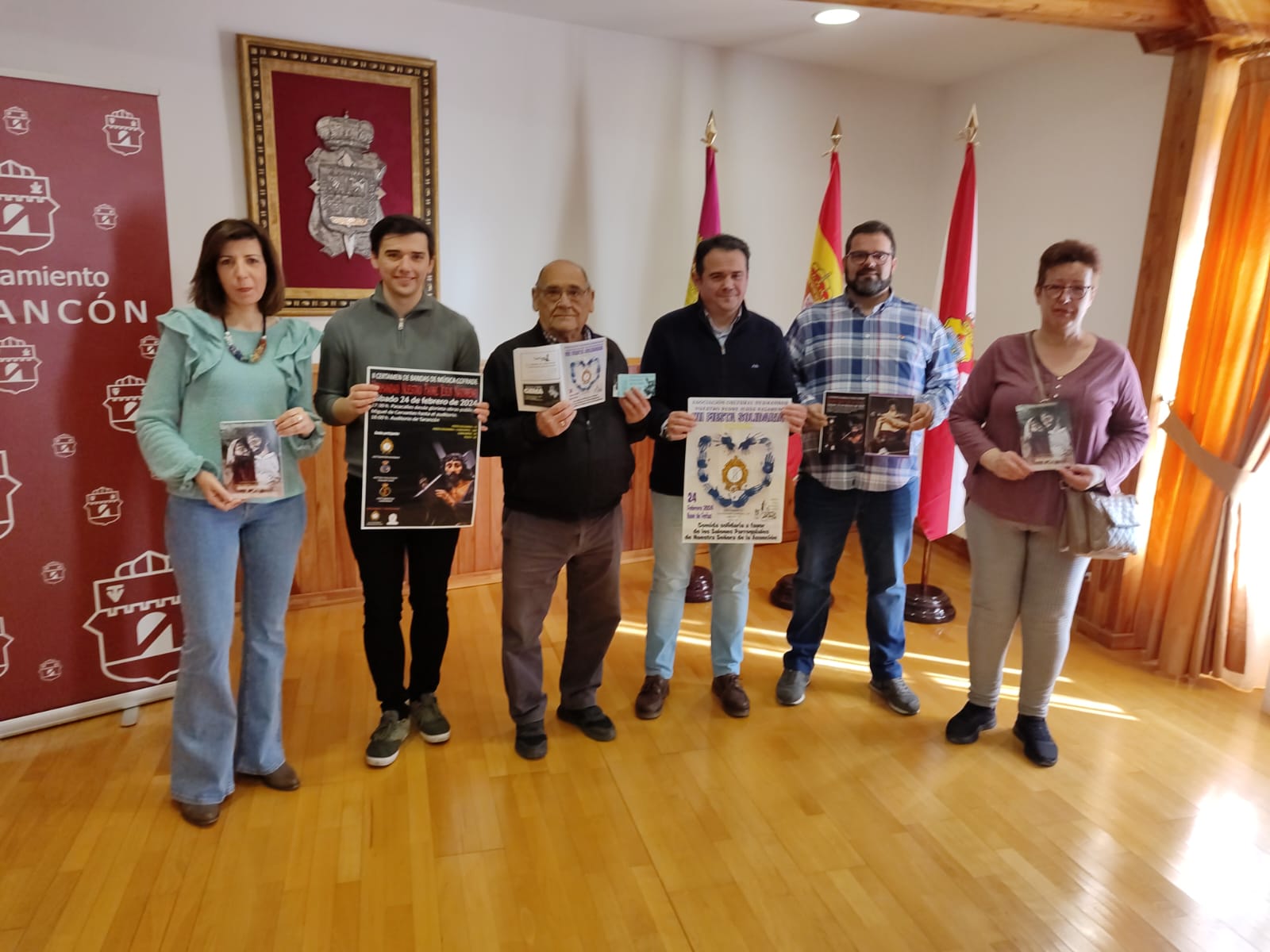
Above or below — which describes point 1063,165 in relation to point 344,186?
above

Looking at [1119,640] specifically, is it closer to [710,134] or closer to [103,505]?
[710,134]

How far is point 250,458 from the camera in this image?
1.99 m

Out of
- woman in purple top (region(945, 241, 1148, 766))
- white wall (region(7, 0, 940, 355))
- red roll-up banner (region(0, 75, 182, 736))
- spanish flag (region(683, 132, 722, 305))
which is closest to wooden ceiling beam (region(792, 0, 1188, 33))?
woman in purple top (region(945, 241, 1148, 766))

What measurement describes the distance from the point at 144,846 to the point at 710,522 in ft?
5.53

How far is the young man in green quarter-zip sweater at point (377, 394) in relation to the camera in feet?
7.13

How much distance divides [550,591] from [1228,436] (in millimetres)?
2443

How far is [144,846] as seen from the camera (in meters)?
2.09

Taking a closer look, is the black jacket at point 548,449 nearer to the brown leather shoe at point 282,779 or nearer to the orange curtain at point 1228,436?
the brown leather shoe at point 282,779

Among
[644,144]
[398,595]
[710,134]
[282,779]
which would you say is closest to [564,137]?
[644,144]

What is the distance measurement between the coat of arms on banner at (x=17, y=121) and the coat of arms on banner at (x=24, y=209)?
0.08 m

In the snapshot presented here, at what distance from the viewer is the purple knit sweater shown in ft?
7.63

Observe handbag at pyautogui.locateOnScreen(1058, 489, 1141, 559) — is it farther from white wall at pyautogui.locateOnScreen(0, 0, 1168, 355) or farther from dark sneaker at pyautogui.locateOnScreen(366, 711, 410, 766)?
dark sneaker at pyautogui.locateOnScreen(366, 711, 410, 766)

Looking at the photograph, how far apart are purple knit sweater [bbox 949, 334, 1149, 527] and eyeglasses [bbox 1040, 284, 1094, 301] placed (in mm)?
151

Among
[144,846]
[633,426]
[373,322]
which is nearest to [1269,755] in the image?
[633,426]
